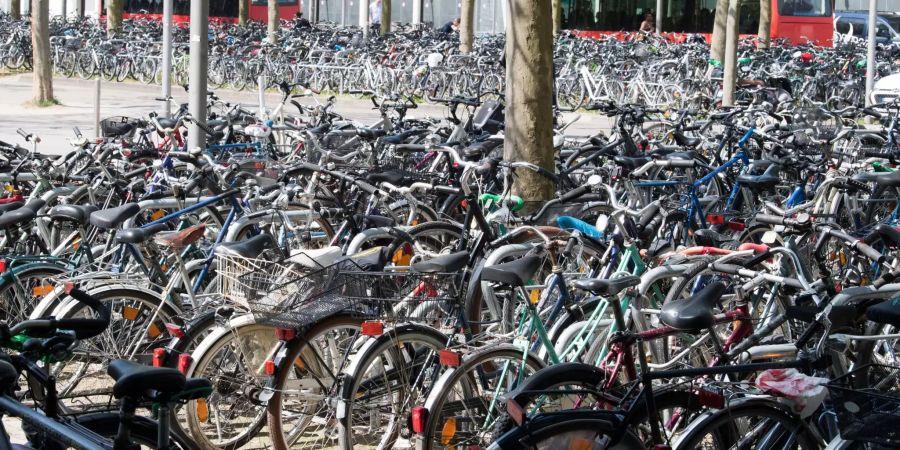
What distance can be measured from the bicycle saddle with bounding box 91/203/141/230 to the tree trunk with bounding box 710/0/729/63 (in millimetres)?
17217

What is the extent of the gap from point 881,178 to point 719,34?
15.4 meters

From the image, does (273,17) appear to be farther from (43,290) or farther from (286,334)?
(286,334)

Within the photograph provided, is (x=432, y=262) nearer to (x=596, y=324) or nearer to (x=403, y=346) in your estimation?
(x=403, y=346)

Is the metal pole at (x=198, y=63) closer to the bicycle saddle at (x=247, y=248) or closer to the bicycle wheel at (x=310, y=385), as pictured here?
the bicycle saddle at (x=247, y=248)

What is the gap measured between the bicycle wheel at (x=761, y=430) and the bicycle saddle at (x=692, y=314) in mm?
330

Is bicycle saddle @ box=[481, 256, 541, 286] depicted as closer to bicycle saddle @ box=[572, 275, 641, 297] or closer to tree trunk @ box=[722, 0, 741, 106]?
bicycle saddle @ box=[572, 275, 641, 297]

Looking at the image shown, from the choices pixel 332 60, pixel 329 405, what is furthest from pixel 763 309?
pixel 332 60

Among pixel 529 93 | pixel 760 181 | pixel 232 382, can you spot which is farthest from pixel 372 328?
pixel 529 93

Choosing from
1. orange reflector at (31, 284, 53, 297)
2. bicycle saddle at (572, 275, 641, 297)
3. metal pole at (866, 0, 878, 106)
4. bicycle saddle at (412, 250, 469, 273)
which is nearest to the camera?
bicycle saddle at (572, 275, 641, 297)

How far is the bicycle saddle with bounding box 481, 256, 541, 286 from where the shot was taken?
177 inches

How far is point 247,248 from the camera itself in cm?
507

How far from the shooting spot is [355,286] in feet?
15.4

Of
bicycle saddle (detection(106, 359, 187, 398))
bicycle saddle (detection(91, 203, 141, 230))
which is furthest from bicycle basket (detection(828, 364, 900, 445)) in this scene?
bicycle saddle (detection(91, 203, 141, 230))

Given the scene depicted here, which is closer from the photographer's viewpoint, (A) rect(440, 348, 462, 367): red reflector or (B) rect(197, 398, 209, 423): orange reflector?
(A) rect(440, 348, 462, 367): red reflector
